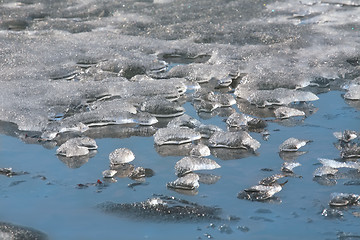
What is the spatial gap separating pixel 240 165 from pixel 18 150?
926 millimetres

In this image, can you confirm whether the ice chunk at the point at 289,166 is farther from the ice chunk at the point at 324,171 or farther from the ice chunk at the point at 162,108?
the ice chunk at the point at 162,108

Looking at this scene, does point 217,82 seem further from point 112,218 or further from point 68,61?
point 112,218

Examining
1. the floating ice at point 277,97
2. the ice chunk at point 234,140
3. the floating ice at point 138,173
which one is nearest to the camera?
the floating ice at point 138,173

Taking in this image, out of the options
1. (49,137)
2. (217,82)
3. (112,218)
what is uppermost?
(217,82)

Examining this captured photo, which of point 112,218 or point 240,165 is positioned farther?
point 240,165

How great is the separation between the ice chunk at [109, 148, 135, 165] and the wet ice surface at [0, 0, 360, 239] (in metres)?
0.03

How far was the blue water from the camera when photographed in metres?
1.76

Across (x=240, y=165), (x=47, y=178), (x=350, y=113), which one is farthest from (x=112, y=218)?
(x=350, y=113)

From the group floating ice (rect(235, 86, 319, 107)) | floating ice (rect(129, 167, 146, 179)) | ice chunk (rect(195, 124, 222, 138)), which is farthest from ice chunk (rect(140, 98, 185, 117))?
floating ice (rect(129, 167, 146, 179))

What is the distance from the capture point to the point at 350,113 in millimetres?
2748

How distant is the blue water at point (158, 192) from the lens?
1763mm

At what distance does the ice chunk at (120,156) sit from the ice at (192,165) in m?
0.20

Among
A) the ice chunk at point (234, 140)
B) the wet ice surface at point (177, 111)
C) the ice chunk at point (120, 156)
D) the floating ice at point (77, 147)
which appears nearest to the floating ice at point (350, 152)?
the wet ice surface at point (177, 111)

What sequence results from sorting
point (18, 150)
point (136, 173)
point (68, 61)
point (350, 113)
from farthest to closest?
point (68, 61) < point (350, 113) < point (18, 150) < point (136, 173)
